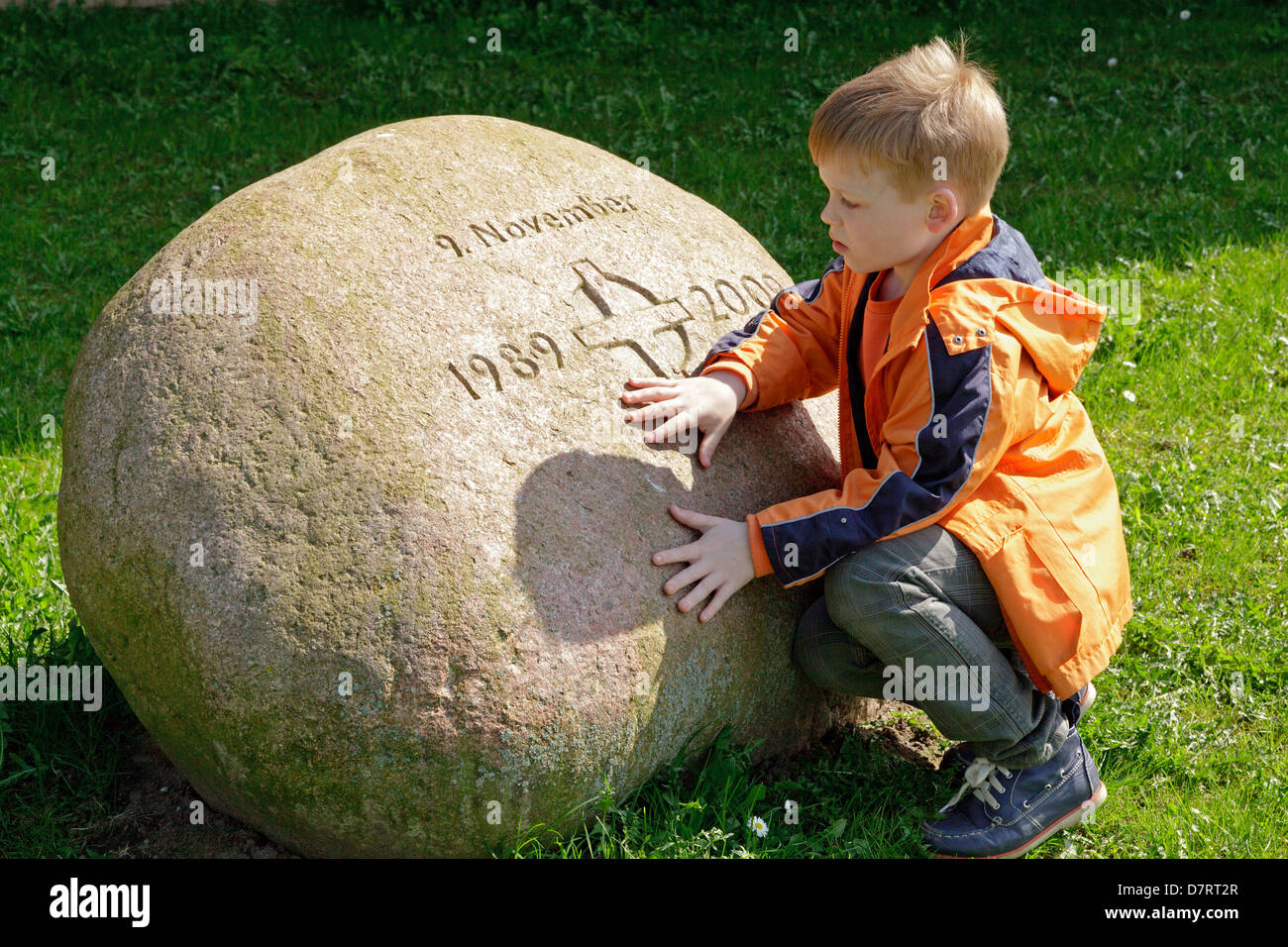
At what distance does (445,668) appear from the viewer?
269 centimetres

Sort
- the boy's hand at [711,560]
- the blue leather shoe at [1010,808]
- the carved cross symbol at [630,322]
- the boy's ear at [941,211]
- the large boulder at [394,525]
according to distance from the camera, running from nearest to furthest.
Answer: the large boulder at [394,525], the boy's ear at [941,211], the boy's hand at [711,560], the blue leather shoe at [1010,808], the carved cross symbol at [630,322]

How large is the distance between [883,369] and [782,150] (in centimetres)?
450

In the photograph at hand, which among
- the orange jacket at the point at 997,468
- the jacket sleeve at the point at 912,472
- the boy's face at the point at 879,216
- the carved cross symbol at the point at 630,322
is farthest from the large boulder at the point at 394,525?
the boy's face at the point at 879,216

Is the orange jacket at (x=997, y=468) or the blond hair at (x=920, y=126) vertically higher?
the blond hair at (x=920, y=126)

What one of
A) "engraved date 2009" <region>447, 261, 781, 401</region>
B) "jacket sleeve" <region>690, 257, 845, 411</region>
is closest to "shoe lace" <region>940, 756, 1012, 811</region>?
"jacket sleeve" <region>690, 257, 845, 411</region>

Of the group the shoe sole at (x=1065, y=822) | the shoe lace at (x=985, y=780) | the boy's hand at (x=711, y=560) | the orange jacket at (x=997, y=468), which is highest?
the orange jacket at (x=997, y=468)

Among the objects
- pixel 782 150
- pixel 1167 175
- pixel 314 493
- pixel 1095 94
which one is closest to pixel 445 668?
pixel 314 493

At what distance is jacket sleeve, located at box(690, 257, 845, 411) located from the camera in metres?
3.27

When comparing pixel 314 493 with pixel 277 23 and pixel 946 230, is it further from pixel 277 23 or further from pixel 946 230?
pixel 277 23

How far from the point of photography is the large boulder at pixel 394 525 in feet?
8.89

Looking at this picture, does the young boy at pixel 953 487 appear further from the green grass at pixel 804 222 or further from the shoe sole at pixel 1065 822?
the green grass at pixel 804 222

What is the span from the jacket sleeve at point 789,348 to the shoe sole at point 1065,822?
1246 millimetres

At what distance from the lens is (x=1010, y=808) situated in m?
3.14

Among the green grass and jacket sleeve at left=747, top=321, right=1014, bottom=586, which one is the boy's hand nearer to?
jacket sleeve at left=747, top=321, right=1014, bottom=586
